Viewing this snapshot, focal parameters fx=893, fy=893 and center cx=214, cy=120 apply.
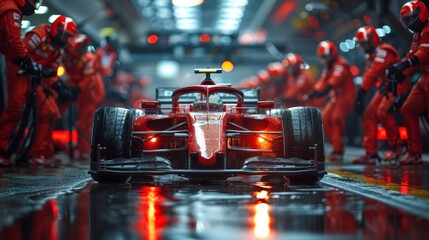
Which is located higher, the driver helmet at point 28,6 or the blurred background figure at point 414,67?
the driver helmet at point 28,6

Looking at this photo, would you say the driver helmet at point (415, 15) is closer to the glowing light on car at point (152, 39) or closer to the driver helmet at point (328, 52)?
the driver helmet at point (328, 52)

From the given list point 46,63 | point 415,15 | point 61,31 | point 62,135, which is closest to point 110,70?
point 62,135

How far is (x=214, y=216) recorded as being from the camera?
272 inches

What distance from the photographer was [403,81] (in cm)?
1584

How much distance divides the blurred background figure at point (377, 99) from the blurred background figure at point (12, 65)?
6.34 metres

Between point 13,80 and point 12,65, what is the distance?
0.24 m

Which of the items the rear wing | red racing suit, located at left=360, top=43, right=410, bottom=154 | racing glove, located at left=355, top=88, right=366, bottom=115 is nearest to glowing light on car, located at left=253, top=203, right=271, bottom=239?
the rear wing

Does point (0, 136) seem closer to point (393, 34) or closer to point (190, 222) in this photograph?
point (190, 222)

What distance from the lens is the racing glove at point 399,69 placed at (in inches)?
577

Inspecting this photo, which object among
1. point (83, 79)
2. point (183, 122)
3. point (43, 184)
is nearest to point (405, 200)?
point (183, 122)

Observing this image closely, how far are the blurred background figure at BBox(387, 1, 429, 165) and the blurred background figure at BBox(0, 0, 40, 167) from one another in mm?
5975

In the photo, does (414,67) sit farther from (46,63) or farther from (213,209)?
(213,209)

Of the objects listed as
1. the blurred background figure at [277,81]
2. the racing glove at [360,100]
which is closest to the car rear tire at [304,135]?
the racing glove at [360,100]

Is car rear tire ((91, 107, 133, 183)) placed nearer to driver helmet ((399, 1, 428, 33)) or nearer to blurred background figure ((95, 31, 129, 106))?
driver helmet ((399, 1, 428, 33))
